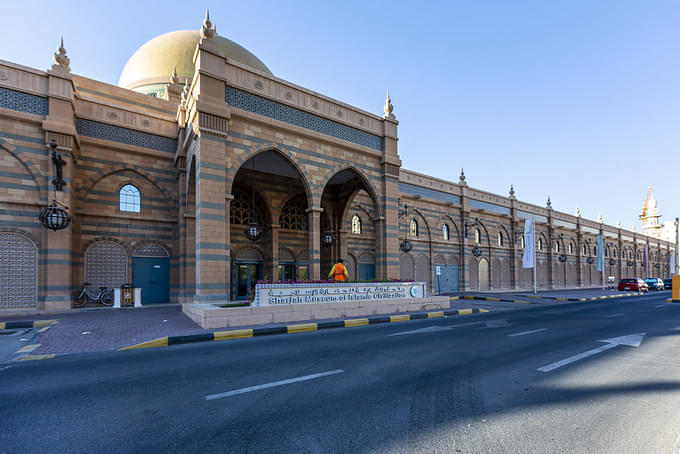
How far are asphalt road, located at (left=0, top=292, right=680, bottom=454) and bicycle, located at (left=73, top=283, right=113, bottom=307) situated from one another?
31.0ft

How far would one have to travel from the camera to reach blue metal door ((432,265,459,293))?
26.1 metres

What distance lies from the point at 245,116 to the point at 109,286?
31.4 feet

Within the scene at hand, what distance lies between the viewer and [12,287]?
1225cm

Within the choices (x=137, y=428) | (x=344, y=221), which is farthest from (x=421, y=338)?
(x=344, y=221)

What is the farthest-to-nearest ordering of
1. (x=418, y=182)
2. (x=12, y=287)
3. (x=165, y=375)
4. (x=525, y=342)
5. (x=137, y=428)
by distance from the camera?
1. (x=418, y=182)
2. (x=12, y=287)
3. (x=525, y=342)
4. (x=165, y=375)
5. (x=137, y=428)

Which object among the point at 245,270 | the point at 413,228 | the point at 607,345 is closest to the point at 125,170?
the point at 245,270

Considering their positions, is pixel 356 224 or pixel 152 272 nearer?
pixel 152 272

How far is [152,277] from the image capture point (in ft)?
51.4

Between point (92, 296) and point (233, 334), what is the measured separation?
31.8ft

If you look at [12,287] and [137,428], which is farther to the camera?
[12,287]

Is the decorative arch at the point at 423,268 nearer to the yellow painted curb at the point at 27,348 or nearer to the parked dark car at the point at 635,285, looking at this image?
the parked dark car at the point at 635,285

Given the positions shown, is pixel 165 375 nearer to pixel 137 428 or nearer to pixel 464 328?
pixel 137 428

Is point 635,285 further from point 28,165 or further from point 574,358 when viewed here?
point 28,165

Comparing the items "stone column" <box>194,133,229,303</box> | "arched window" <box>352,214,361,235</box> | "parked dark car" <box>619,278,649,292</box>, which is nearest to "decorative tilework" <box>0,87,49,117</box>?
"stone column" <box>194,133,229,303</box>
